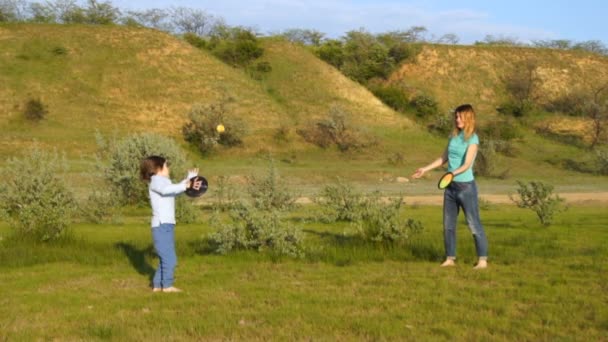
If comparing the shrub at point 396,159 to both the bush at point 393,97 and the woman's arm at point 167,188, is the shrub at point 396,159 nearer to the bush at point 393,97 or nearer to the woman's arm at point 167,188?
the bush at point 393,97

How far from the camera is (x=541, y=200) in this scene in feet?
50.3

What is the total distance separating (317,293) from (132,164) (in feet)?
42.0

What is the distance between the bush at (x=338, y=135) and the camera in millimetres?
51750

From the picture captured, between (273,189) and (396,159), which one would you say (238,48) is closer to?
(396,159)

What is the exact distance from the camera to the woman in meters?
8.83

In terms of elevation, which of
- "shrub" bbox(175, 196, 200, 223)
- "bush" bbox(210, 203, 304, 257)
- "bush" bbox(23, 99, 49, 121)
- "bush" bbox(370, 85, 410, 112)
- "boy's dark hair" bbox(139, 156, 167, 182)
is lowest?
"shrub" bbox(175, 196, 200, 223)

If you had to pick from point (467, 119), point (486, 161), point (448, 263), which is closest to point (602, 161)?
point (486, 161)

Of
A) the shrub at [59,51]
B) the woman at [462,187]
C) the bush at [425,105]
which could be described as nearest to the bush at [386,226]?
the woman at [462,187]

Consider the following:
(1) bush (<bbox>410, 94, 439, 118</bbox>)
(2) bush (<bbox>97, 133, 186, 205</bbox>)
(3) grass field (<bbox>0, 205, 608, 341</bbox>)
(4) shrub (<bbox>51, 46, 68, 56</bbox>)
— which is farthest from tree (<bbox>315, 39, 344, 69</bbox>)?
(3) grass field (<bbox>0, 205, 608, 341</bbox>)

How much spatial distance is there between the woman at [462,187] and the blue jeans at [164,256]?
3.01 metres

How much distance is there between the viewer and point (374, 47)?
8281 centimetres

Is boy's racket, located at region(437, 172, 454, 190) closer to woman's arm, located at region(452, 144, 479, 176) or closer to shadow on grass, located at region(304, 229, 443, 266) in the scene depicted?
woman's arm, located at region(452, 144, 479, 176)

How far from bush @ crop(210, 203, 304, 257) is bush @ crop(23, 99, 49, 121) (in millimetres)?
43153

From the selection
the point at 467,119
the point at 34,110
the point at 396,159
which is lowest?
the point at 396,159
